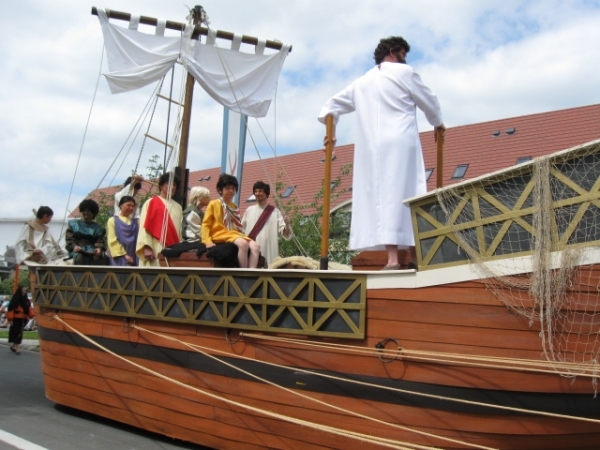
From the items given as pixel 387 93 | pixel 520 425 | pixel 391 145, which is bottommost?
pixel 520 425

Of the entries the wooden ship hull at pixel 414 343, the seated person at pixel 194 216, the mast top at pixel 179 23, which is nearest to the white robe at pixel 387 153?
the wooden ship hull at pixel 414 343

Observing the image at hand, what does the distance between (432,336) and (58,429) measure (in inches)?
145

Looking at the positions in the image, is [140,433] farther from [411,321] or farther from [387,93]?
[387,93]

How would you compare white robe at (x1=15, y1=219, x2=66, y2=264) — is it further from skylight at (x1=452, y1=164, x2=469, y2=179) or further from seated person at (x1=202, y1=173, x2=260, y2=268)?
skylight at (x1=452, y1=164, x2=469, y2=179)

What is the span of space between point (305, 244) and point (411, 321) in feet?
34.6

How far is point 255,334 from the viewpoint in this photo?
4.90 meters

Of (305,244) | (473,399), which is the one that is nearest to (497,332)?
(473,399)

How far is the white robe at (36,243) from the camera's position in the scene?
309 inches

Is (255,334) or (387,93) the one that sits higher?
(387,93)

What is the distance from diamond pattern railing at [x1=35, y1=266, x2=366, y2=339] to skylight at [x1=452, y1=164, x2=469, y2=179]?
1557cm

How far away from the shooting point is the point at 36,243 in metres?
7.97

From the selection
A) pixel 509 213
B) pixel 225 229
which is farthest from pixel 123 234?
pixel 509 213

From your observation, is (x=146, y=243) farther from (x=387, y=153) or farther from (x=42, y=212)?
(x=387, y=153)

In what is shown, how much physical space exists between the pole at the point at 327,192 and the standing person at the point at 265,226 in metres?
1.57
